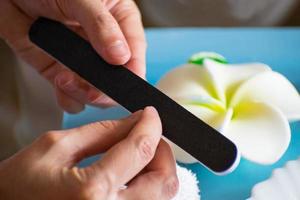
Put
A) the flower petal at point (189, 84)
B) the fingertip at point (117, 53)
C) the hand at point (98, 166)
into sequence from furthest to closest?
the flower petal at point (189, 84) < the fingertip at point (117, 53) < the hand at point (98, 166)

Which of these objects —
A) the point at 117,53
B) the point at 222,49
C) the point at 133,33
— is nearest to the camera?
the point at 117,53

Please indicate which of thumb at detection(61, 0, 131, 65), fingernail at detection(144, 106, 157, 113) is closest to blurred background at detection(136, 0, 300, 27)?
thumb at detection(61, 0, 131, 65)

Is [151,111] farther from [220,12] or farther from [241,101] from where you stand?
[220,12]

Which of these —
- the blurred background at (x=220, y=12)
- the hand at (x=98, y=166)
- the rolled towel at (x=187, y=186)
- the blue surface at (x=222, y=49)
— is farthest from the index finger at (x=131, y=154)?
the blurred background at (x=220, y=12)

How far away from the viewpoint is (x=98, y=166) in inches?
13.7

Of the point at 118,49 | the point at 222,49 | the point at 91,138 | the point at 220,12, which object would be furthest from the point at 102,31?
the point at 220,12

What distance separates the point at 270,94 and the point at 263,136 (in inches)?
2.4

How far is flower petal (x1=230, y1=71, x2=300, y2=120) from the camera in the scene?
0.56 m

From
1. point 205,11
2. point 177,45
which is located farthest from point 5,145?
point 205,11

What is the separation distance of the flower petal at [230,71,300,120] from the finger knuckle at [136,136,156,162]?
0.21 meters

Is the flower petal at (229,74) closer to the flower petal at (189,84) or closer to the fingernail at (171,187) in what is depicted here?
the flower petal at (189,84)

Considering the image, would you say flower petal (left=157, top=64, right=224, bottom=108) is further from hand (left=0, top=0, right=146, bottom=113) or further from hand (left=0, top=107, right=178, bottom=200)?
hand (left=0, top=107, right=178, bottom=200)

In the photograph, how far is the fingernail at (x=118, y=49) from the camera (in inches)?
17.8

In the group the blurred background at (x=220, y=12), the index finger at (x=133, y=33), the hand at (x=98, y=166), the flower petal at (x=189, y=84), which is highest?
the hand at (x=98, y=166)
